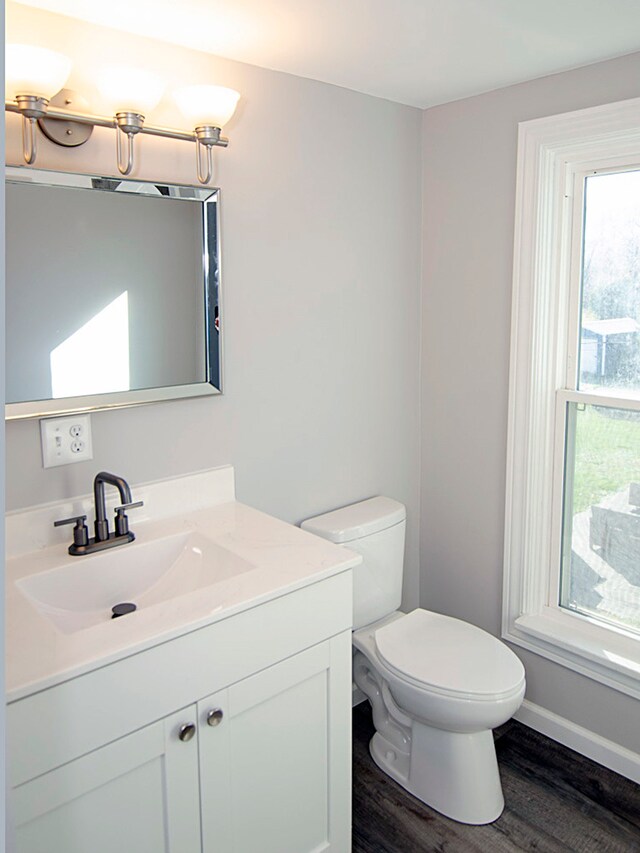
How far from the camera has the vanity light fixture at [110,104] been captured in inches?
57.9

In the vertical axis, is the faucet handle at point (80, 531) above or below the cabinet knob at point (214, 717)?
above

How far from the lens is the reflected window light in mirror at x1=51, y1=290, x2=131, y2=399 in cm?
168

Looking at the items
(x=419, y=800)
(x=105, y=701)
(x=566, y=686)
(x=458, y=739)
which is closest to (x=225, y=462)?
(x=105, y=701)

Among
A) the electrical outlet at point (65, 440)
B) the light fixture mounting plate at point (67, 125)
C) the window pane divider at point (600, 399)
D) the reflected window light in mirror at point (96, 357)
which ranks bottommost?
the electrical outlet at point (65, 440)

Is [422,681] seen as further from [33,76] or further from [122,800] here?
[33,76]

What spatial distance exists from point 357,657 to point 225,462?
852 mm

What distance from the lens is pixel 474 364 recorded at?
2.50m

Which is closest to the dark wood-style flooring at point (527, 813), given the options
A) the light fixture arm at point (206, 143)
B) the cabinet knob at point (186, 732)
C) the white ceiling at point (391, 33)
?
the cabinet knob at point (186, 732)

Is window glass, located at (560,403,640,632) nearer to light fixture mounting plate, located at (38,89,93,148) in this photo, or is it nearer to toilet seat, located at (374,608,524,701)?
toilet seat, located at (374,608,524,701)

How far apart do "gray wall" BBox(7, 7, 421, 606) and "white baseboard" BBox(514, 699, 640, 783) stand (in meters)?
0.71

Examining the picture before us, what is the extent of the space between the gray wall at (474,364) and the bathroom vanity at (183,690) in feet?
Result: 3.14

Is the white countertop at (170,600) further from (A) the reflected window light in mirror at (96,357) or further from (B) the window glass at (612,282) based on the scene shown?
(B) the window glass at (612,282)

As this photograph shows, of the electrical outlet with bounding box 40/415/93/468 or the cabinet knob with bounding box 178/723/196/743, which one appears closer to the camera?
the cabinet knob with bounding box 178/723/196/743

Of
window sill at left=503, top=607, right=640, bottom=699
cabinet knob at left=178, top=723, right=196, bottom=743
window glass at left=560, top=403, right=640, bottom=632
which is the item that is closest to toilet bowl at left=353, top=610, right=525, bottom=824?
window sill at left=503, top=607, right=640, bottom=699
